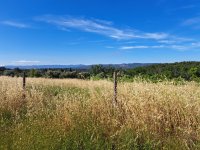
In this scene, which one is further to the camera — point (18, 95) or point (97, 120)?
point (18, 95)

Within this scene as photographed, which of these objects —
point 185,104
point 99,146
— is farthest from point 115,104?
point 99,146

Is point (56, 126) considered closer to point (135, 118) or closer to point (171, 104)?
point (135, 118)

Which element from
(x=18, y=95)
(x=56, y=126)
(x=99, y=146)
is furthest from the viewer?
(x=18, y=95)

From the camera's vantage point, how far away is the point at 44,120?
321 inches

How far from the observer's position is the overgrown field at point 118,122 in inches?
273

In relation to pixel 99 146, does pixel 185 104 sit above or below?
above

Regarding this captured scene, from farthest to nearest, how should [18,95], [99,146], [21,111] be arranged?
[18,95] → [21,111] → [99,146]

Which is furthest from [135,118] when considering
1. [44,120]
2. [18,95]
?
[18,95]

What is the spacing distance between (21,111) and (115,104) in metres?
2.95

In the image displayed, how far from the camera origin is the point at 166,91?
9070 millimetres

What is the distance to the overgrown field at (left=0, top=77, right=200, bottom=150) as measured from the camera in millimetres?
6945

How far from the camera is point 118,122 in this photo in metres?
8.05

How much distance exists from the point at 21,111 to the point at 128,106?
3357mm

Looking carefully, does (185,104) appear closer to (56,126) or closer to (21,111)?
(56,126)
